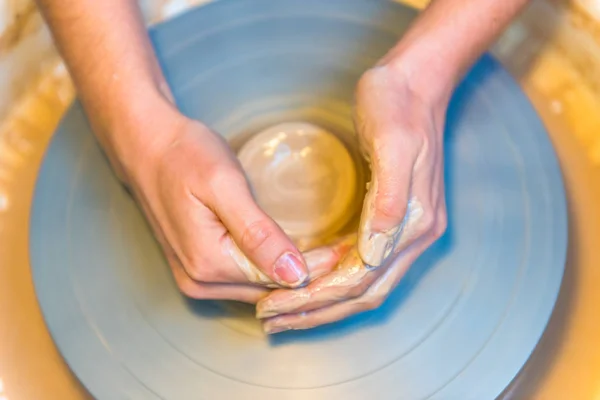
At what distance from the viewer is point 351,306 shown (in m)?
0.98

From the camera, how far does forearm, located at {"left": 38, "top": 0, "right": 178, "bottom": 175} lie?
1.06 meters

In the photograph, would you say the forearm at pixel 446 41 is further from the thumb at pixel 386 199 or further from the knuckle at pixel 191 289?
the knuckle at pixel 191 289

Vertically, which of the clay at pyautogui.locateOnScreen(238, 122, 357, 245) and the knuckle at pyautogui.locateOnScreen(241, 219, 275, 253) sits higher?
the clay at pyautogui.locateOnScreen(238, 122, 357, 245)

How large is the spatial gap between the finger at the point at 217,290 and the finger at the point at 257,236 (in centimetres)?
7

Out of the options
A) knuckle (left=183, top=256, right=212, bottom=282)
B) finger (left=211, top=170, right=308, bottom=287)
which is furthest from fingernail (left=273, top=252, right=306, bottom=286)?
knuckle (left=183, top=256, right=212, bottom=282)

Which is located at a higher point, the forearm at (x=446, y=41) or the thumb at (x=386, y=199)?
the forearm at (x=446, y=41)

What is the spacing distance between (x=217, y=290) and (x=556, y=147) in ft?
2.55

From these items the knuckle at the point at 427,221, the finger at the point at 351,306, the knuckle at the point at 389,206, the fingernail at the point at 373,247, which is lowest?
the finger at the point at 351,306

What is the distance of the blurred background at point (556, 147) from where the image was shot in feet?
3.62

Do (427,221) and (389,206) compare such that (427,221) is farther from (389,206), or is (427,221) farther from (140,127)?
(140,127)

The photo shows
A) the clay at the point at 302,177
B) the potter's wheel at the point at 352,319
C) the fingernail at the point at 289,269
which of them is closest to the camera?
the fingernail at the point at 289,269

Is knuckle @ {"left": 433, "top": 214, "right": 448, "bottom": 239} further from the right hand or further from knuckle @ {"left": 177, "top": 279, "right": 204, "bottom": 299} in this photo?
knuckle @ {"left": 177, "top": 279, "right": 204, "bottom": 299}

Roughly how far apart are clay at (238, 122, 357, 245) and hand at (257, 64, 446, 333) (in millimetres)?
192

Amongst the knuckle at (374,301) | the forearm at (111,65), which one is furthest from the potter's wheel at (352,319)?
the forearm at (111,65)
